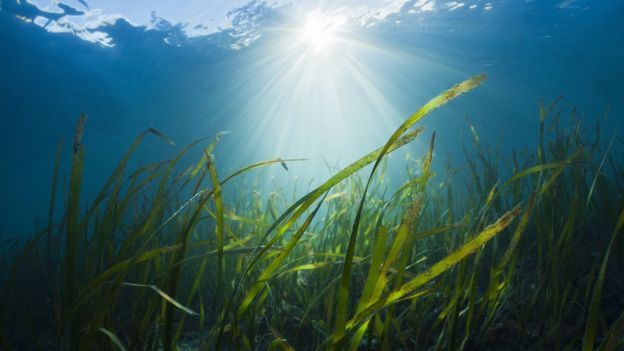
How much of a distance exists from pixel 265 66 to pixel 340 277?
2316cm

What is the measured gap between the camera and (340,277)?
5.51 ft

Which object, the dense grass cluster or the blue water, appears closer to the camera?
the dense grass cluster

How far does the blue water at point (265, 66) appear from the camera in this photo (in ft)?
59.9

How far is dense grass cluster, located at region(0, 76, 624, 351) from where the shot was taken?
93 centimetres

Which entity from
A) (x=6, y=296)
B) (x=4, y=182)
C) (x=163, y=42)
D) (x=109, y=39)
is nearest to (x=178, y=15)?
(x=163, y=42)

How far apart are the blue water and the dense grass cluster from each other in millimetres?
8252

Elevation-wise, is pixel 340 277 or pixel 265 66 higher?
pixel 265 66

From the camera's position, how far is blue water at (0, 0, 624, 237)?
719 inches

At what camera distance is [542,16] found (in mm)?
19656

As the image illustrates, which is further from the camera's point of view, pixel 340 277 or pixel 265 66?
pixel 265 66

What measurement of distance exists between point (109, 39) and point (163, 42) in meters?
2.80

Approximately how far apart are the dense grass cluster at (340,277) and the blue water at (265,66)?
8.25m

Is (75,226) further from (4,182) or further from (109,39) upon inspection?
(4,182)

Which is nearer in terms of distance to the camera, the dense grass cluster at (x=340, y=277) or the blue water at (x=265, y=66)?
the dense grass cluster at (x=340, y=277)
